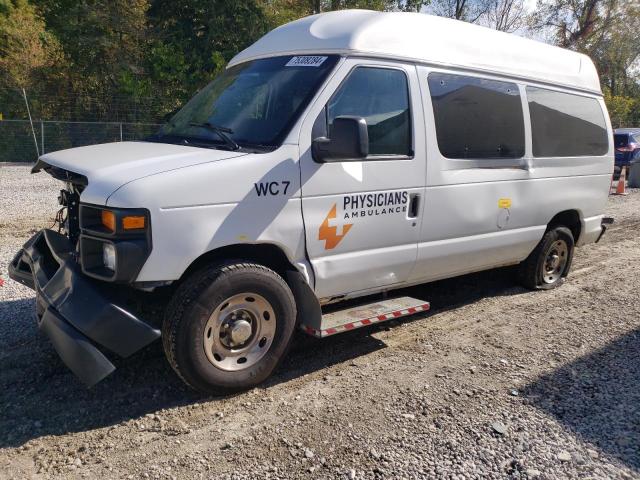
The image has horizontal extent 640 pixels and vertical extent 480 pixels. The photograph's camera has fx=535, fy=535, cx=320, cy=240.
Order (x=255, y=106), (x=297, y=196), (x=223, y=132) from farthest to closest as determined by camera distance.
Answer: (x=255, y=106), (x=223, y=132), (x=297, y=196)

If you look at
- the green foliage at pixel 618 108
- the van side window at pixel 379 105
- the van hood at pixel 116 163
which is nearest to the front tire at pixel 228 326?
the van hood at pixel 116 163

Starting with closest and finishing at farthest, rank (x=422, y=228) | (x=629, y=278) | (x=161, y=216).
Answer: (x=161, y=216), (x=422, y=228), (x=629, y=278)

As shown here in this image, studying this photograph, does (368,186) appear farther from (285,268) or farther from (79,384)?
(79,384)

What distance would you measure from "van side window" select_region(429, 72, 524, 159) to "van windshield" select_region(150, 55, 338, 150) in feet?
3.82

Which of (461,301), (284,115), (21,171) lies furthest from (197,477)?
(21,171)

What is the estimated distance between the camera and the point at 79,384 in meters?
3.81

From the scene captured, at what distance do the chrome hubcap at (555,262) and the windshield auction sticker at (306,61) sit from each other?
12.3 feet

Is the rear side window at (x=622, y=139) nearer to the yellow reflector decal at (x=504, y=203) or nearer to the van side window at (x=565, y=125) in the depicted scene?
the van side window at (x=565, y=125)

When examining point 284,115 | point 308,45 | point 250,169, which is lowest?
point 250,169

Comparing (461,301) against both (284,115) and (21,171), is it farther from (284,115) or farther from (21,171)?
(21,171)

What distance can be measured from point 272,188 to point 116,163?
1036 millimetres

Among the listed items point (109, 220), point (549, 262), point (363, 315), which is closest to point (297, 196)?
point (363, 315)

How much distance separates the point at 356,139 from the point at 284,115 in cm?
58

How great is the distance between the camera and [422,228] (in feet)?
15.1
